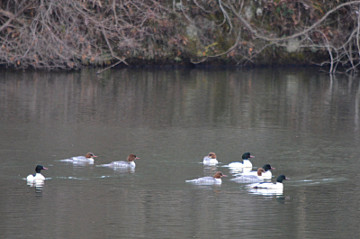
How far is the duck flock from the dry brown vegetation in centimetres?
1462

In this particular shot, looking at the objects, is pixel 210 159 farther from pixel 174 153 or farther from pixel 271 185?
pixel 271 185

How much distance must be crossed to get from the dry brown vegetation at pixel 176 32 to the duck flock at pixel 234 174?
14625 mm

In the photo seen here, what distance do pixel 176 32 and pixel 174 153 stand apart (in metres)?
17.9

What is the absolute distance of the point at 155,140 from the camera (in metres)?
16.9

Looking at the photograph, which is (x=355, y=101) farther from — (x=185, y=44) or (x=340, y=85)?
(x=185, y=44)

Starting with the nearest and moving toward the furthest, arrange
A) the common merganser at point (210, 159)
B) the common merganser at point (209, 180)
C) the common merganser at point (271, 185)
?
the common merganser at point (271, 185), the common merganser at point (209, 180), the common merganser at point (210, 159)

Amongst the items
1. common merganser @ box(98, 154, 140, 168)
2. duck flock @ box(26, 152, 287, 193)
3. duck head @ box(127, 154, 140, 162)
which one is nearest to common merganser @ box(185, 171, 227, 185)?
duck flock @ box(26, 152, 287, 193)

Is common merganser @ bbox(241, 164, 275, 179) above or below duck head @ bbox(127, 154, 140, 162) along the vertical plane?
below

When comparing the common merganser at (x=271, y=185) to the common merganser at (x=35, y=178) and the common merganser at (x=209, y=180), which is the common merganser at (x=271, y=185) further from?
the common merganser at (x=35, y=178)

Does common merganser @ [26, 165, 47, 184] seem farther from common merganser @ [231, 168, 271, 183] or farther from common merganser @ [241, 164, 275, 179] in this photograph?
common merganser @ [241, 164, 275, 179]

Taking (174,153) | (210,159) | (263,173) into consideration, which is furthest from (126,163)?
(263,173)

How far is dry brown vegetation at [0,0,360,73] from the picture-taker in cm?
2909

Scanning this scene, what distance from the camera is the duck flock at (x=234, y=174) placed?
42.8 ft

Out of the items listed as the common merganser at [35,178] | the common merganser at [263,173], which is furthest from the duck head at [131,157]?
the common merganser at [263,173]
